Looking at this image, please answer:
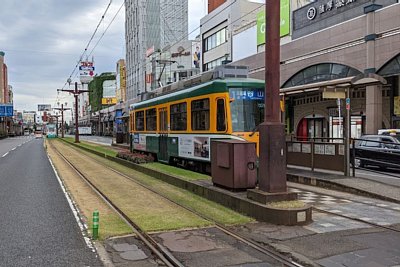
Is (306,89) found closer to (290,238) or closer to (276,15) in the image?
(276,15)

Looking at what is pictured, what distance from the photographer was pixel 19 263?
5875 mm

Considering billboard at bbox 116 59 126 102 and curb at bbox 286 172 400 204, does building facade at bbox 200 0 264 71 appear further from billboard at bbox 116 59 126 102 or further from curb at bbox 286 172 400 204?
billboard at bbox 116 59 126 102

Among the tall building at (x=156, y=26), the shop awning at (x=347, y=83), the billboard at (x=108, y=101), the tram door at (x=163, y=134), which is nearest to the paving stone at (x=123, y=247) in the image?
the shop awning at (x=347, y=83)

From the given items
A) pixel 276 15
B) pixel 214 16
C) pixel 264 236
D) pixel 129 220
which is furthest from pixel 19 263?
pixel 214 16

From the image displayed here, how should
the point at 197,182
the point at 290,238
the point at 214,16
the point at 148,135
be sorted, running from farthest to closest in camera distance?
the point at 214,16
the point at 148,135
the point at 197,182
the point at 290,238

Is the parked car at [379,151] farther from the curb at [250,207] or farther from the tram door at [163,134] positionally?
the curb at [250,207]

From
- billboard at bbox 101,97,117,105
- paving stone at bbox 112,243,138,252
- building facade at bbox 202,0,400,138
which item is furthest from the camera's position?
billboard at bbox 101,97,117,105

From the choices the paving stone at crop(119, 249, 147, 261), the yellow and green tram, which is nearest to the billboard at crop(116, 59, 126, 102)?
the yellow and green tram

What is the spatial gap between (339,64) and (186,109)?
1739cm

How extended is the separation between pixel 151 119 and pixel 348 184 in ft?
36.4

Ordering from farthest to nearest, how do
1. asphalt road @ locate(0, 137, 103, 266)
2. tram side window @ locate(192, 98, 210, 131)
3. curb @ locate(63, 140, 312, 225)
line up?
1. tram side window @ locate(192, 98, 210, 131)
2. curb @ locate(63, 140, 312, 225)
3. asphalt road @ locate(0, 137, 103, 266)

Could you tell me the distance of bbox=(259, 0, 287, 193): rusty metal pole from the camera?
845cm

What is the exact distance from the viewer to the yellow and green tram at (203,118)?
44.4 ft

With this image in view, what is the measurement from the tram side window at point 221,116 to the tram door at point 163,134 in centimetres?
506
